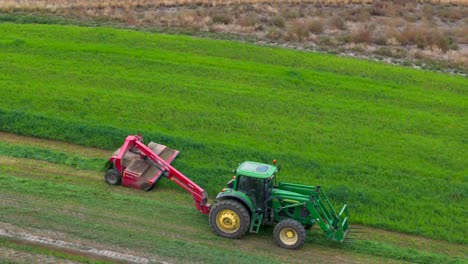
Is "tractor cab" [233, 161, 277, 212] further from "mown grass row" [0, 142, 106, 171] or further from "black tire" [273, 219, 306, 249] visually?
"mown grass row" [0, 142, 106, 171]

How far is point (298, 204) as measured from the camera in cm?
1499

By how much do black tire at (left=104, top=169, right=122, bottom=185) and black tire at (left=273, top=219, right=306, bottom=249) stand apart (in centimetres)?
487

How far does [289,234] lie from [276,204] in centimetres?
84

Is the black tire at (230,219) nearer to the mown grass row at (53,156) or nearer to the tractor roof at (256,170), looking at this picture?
the tractor roof at (256,170)

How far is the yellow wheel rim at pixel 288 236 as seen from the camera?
14.8 metres

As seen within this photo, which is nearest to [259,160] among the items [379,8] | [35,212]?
[35,212]

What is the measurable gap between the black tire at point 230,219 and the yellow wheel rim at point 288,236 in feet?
2.69

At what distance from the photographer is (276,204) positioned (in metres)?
15.3

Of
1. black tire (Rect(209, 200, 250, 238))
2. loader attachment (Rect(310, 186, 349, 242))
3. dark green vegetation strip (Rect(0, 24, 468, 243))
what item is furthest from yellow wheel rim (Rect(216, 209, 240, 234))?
dark green vegetation strip (Rect(0, 24, 468, 243))

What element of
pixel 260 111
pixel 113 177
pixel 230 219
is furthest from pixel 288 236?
pixel 260 111

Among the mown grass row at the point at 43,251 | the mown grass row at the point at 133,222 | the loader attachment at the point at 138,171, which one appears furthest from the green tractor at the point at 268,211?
the mown grass row at the point at 43,251

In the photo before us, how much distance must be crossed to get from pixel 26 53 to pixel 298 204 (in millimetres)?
17119

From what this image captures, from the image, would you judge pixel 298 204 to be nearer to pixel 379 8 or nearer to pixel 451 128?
pixel 451 128

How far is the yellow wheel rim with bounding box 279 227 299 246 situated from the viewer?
48.5 feet
